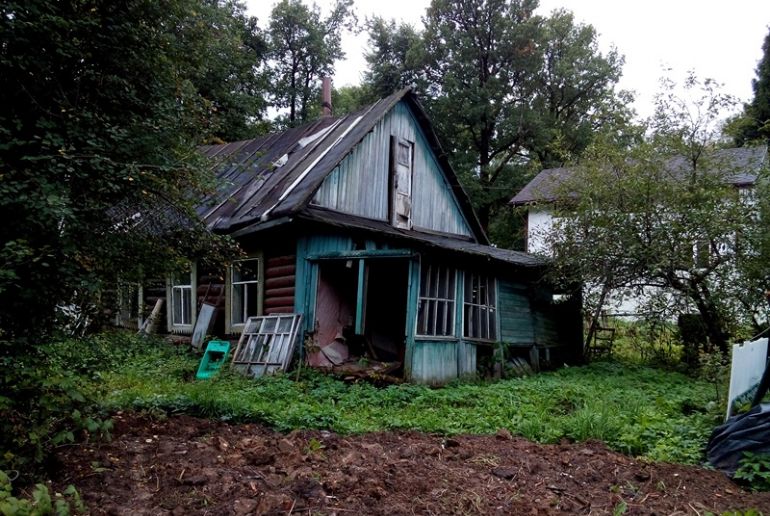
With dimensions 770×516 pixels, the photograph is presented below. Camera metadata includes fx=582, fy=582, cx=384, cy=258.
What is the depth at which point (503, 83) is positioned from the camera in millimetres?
27375

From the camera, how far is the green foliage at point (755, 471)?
180 inches

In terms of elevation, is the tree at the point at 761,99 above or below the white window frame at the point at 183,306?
above

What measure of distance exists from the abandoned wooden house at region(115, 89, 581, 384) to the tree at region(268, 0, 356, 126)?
15097 millimetres

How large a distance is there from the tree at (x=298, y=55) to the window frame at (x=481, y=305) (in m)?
19.7

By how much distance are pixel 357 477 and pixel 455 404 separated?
4015mm

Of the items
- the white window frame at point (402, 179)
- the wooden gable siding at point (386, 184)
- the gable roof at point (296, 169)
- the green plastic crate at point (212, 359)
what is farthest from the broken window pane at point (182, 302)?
the white window frame at point (402, 179)

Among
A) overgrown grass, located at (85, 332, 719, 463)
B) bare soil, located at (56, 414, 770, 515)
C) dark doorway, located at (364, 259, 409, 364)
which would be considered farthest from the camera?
dark doorway, located at (364, 259, 409, 364)

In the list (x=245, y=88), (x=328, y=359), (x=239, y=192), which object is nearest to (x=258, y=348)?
(x=328, y=359)

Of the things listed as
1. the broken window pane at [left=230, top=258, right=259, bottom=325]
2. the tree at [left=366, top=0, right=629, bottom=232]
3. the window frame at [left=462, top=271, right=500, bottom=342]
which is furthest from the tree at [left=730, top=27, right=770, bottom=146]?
the broken window pane at [left=230, top=258, right=259, bottom=325]

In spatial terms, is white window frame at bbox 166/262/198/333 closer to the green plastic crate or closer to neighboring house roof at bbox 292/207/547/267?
the green plastic crate

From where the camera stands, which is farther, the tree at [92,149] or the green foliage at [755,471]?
the green foliage at [755,471]

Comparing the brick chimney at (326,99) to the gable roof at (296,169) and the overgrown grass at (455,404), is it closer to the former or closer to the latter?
the gable roof at (296,169)

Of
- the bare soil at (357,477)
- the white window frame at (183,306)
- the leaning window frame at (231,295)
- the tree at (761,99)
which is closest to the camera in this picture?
the bare soil at (357,477)

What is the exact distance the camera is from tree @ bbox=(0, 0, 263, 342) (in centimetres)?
406
